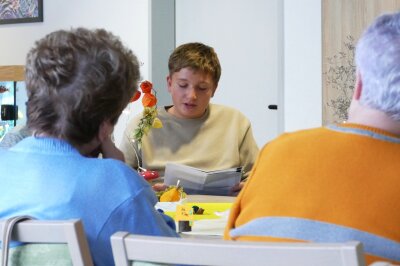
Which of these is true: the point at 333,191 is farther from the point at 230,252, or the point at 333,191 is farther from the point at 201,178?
the point at 201,178

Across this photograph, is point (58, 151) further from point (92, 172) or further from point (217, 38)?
point (217, 38)

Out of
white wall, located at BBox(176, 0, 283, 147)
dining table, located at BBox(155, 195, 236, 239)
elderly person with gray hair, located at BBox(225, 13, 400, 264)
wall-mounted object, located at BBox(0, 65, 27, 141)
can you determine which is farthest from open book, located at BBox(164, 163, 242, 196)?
wall-mounted object, located at BBox(0, 65, 27, 141)

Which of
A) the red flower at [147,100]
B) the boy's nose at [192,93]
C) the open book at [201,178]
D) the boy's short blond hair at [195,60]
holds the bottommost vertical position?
the open book at [201,178]

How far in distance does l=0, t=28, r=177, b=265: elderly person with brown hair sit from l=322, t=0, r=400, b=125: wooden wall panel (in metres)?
3.43

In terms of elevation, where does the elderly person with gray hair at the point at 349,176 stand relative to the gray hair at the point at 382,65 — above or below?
below

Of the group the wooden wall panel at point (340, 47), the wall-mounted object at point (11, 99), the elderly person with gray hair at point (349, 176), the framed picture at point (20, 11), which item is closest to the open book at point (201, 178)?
the elderly person with gray hair at point (349, 176)

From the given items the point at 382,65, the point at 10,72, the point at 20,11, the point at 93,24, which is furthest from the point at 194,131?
the point at 20,11

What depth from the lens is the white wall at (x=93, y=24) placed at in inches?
229

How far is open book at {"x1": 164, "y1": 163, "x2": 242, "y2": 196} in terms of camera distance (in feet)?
9.14

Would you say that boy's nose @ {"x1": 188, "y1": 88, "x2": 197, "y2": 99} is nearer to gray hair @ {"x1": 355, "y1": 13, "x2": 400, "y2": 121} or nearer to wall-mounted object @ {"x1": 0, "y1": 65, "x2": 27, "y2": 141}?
gray hair @ {"x1": 355, "y1": 13, "x2": 400, "y2": 121}

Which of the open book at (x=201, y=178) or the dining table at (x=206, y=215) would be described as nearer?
the dining table at (x=206, y=215)

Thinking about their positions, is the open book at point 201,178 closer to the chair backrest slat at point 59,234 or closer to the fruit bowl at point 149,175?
the fruit bowl at point 149,175

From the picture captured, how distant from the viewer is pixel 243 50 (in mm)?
5613

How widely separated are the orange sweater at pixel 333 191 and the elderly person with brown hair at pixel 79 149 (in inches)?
11.1
